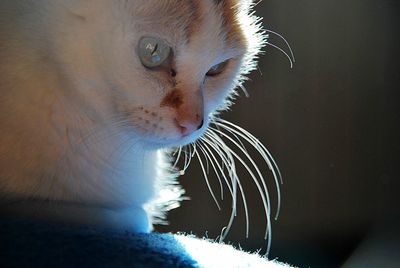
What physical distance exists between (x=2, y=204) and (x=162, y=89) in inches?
9.8

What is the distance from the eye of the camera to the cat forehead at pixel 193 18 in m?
0.80

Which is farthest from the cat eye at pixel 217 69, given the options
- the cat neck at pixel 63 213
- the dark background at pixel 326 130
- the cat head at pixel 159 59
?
the dark background at pixel 326 130

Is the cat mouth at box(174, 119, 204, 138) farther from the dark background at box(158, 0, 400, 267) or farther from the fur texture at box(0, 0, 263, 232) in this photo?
the dark background at box(158, 0, 400, 267)

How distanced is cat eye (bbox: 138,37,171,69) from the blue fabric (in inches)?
8.9

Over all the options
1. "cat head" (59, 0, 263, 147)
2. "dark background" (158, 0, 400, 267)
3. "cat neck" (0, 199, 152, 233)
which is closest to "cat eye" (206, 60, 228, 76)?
"cat head" (59, 0, 263, 147)

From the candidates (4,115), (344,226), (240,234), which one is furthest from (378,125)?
(4,115)

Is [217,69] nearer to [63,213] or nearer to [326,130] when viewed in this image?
[63,213]

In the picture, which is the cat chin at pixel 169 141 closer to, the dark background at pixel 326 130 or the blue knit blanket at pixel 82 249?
the blue knit blanket at pixel 82 249

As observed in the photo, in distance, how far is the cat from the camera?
0.80m

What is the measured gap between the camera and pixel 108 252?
69 centimetres

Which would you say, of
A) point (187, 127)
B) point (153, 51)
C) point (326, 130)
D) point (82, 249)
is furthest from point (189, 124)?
point (326, 130)

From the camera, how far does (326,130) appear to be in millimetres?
1802

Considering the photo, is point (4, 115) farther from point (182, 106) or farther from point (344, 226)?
point (344, 226)

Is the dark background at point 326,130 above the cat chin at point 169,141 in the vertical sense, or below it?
above
